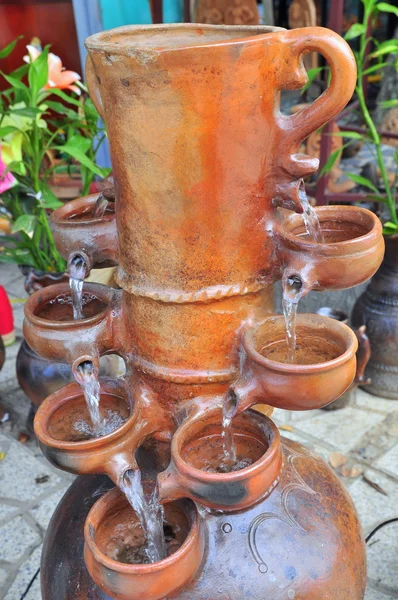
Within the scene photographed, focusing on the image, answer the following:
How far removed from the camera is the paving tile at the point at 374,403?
120 inches

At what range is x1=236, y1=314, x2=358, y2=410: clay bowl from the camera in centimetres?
112

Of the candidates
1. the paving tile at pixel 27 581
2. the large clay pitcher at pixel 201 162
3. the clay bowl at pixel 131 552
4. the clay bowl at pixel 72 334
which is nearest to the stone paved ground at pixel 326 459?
the paving tile at pixel 27 581

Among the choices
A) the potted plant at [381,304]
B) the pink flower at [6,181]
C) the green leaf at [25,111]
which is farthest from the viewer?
the potted plant at [381,304]

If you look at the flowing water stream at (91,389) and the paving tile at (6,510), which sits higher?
the flowing water stream at (91,389)

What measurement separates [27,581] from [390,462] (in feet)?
4.88

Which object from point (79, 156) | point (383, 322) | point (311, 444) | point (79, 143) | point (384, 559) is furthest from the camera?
point (383, 322)

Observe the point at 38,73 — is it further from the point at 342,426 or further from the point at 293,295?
the point at 342,426

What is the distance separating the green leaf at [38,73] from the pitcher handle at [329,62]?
159 centimetres

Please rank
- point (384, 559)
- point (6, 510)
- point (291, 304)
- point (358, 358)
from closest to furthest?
1. point (291, 304)
2. point (384, 559)
3. point (6, 510)
4. point (358, 358)

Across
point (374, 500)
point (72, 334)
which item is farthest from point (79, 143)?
point (374, 500)

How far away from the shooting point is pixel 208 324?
1.27 m

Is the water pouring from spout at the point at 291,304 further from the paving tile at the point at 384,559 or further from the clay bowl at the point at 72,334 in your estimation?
the paving tile at the point at 384,559

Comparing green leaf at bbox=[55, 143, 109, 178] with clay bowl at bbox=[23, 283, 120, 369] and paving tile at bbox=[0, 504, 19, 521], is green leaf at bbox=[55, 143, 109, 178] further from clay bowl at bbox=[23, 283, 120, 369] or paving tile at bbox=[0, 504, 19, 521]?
paving tile at bbox=[0, 504, 19, 521]

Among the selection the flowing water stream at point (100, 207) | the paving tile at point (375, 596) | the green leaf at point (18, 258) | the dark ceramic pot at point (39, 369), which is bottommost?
the paving tile at point (375, 596)
